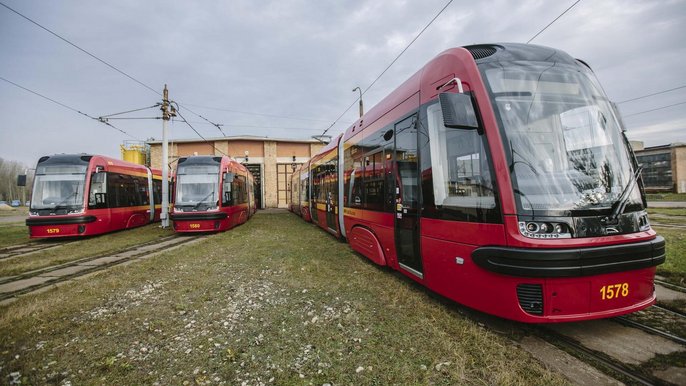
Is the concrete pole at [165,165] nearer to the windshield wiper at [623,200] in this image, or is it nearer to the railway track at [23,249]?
the railway track at [23,249]

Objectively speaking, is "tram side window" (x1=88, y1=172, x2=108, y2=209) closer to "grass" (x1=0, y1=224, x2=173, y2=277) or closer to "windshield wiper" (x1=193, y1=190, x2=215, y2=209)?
"grass" (x1=0, y1=224, x2=173, y2=277)

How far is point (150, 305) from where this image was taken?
15.4ft

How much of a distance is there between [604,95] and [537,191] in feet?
5.99

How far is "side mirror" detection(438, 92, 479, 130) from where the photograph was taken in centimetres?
356

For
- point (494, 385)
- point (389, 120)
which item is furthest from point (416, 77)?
point (494, 385)

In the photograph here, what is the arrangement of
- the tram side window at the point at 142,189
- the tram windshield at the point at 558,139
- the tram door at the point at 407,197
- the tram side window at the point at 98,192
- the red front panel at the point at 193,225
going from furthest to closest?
the tram side window at the point at 142,189 → the red front panel at the point at 193,225 → the tram side window at the point at 98,192 → the tram door at the point at 407,197 → the tram windshield at the point at 558,139

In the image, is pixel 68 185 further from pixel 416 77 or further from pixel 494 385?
pixel 494 385

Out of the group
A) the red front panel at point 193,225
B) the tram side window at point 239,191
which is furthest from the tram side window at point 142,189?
the red front panel at point 193,225

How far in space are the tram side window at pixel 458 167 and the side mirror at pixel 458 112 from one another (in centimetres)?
21

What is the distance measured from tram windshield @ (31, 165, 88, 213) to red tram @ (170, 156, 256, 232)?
3.15m

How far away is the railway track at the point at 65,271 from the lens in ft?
19.1

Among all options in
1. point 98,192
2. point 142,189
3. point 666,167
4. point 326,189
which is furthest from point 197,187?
point 666,167

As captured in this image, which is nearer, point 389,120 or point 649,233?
point 649,233

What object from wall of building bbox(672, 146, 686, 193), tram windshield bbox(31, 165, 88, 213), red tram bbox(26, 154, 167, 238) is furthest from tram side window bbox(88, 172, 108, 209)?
wall of building bbox(672, 146, 686, 193)
